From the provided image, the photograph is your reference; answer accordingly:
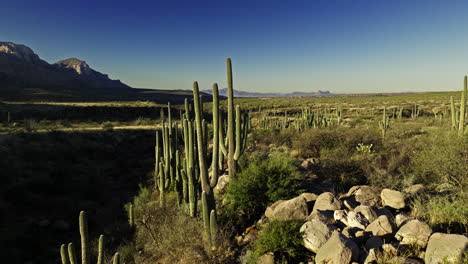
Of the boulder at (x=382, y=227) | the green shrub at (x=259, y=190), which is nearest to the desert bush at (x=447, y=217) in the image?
the boulder at (x=382, y=227)

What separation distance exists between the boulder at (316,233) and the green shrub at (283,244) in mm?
116

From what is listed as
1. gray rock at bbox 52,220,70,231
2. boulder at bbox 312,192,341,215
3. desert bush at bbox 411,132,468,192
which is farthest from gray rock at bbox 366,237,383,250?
gray rock at bbox 52,220,70,231

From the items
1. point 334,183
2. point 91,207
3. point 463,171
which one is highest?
point 463,171

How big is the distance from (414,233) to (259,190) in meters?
3.74

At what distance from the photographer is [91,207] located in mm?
10742

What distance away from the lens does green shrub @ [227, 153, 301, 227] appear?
6922 mm

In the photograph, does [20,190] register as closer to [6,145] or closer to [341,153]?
[6,145]

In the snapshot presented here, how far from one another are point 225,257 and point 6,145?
1564cm

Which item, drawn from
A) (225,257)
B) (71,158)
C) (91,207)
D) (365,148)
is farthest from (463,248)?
(71,158)

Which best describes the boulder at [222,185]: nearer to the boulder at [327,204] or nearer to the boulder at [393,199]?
the boulder at [327,204]

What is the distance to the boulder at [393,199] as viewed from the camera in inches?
220

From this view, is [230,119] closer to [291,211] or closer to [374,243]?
[291,211]

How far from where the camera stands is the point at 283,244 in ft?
15.6

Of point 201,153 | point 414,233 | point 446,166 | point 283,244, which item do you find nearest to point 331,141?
point 446,166
